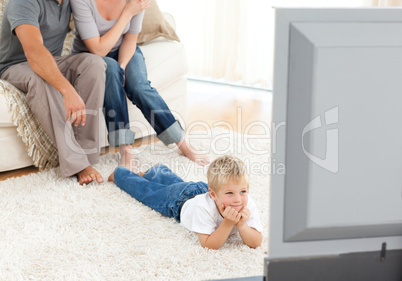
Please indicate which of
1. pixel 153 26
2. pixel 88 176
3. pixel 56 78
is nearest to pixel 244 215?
pixel 88 176

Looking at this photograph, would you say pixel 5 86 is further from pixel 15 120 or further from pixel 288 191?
pixel 288 191

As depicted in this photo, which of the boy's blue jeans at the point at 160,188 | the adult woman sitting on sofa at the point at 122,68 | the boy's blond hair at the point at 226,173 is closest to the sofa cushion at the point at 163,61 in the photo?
the adult woman sitting on sofa at the point at 122,68

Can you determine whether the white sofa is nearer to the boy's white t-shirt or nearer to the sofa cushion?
the sofa cushion

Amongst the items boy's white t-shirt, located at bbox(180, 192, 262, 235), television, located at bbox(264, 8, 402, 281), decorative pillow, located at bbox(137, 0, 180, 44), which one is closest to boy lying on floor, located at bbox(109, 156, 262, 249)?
boy's white t-shirt, located at bbox(180, 192, 262, 235)

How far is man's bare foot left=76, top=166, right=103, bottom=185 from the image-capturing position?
216 centimetres

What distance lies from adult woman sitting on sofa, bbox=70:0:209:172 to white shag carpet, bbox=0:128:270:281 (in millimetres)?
177

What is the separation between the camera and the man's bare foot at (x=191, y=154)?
7.94 feet

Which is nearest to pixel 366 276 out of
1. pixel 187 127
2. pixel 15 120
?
pixel 15 120

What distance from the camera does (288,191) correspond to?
0.71 meters

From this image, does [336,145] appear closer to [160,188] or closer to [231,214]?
[231,214]

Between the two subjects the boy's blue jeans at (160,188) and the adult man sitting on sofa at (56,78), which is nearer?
the boy's blue jeans at (160,188)

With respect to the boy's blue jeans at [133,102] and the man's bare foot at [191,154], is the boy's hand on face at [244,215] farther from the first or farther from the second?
the boy's blue jeans at [133,102]

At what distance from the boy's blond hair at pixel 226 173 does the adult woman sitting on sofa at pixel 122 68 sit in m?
0.76

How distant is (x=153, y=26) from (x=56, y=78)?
0.78 m
